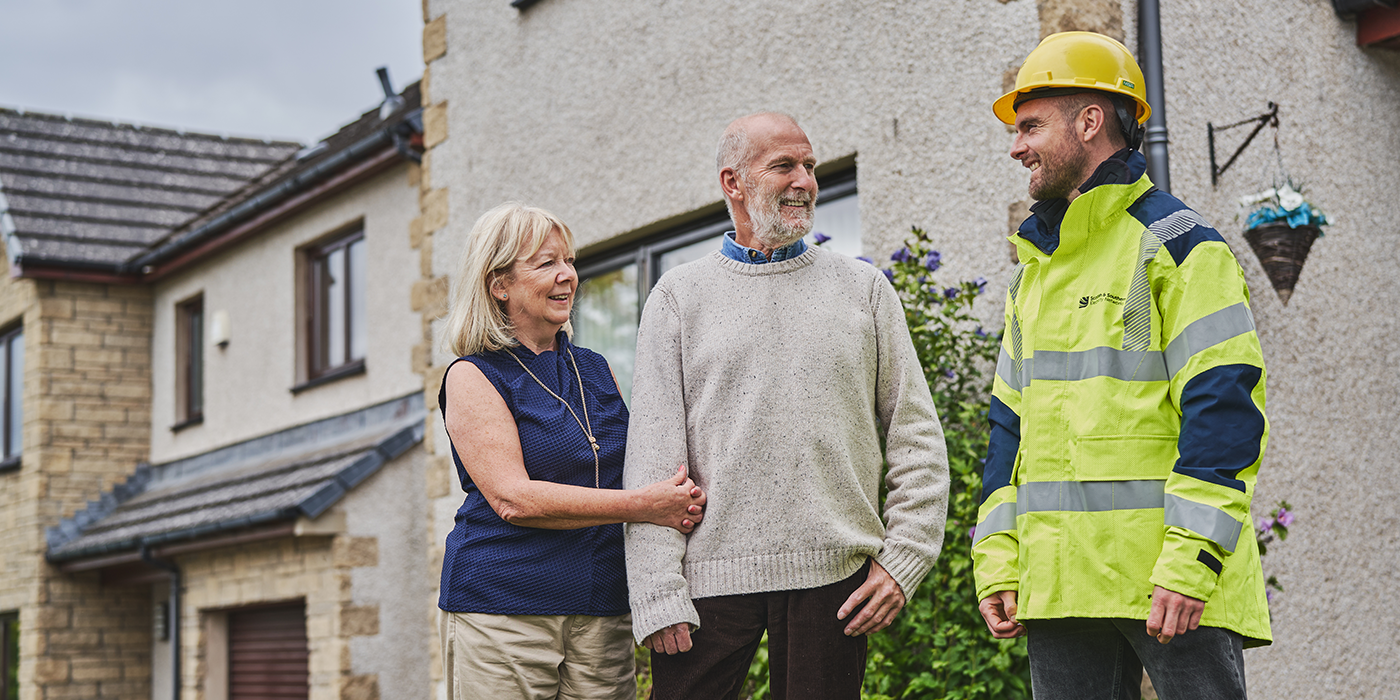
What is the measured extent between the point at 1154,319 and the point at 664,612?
44.1 inches

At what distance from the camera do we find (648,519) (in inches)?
104

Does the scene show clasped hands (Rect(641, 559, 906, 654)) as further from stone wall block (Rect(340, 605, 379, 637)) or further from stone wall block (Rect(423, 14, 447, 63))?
stone wall block (Rect(340, 605, 379, 637))

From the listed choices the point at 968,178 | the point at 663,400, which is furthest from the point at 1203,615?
the point at 968,178

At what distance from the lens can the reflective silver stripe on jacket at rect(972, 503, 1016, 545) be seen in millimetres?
2582

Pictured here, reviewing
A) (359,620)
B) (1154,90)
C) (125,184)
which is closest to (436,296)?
(359,620)

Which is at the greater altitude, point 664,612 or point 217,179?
point 217,179

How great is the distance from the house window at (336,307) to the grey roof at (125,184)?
0.68m

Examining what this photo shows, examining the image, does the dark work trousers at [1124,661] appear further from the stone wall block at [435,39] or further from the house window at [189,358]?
the house window at [189,358]

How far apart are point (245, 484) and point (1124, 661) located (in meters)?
8.70

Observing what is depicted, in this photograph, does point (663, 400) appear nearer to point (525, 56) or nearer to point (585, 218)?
point (585, 218)

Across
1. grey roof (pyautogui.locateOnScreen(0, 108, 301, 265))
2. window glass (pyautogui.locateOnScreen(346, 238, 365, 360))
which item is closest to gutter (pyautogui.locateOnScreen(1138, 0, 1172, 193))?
window glass (pyautogui.locateOnScreen(346, 238, 365, 360))

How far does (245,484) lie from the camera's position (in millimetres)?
9945

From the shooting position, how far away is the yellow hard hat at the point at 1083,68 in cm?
248

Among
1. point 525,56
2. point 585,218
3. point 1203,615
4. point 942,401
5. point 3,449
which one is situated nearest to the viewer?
point 1203,615
